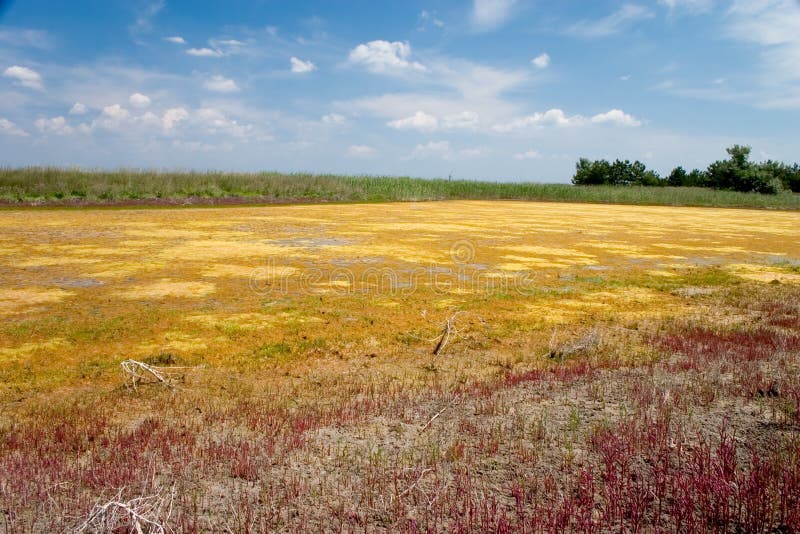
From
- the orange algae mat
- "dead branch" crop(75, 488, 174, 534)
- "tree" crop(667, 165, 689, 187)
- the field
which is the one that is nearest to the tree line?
"tree" crop(667, 165, 689, 187)

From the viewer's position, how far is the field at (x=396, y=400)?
3.19 m

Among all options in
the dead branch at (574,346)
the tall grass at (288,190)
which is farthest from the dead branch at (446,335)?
the tall grass at (288,190)

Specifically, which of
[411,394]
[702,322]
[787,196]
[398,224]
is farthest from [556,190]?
[411,394]

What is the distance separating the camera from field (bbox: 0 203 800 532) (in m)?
3.19

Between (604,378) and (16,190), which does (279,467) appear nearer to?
(604,378)

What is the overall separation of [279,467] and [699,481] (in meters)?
2.59

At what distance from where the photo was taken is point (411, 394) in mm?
4945

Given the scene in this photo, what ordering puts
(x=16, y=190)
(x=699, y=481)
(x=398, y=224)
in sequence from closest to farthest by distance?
1. (x=699, y=481)
2. (x=398, y=224)
3. (x=16, y=190)

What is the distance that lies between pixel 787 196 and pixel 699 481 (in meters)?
55.1

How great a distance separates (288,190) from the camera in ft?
122

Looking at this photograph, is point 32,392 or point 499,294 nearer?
point 32,392

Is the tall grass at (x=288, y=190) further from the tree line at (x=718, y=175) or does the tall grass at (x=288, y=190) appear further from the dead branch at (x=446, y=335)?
the dead branch at (x=446, y=335)

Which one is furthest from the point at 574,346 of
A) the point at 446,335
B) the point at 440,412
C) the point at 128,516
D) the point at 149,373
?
the point at 128,516

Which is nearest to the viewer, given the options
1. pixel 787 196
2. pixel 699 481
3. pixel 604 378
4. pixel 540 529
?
pixel 540 529
